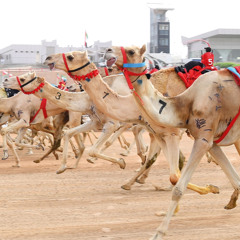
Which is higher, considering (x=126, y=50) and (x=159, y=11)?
(x=126, y=50)

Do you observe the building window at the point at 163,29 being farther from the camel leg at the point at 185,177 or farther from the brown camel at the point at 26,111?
the camel leg at the point at 185,177

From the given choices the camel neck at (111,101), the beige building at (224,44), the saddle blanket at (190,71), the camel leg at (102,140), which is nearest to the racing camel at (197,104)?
the camel neck at (111,101)

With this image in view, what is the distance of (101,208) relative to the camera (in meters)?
7.34

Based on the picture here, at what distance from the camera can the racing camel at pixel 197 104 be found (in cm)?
563

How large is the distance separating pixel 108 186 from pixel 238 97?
157 inches

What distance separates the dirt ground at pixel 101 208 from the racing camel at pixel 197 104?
3.46ft

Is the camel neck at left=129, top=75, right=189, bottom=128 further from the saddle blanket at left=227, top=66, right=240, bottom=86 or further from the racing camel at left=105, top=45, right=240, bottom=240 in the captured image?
the saddle blanket at left=227, top=66, right=240, bottom=86

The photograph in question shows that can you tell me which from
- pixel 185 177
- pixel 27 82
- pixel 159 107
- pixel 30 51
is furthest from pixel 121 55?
pixel 30 51

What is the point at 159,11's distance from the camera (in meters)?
A: 80.1

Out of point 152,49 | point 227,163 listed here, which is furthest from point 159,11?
point 227,163

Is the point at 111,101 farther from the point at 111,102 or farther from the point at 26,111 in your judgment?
the point at 26,111

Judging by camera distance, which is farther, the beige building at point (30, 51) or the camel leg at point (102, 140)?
the beige building at point (30, 51)

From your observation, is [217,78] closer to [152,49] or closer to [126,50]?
[126,50]

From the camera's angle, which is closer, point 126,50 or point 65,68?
point 126,50
